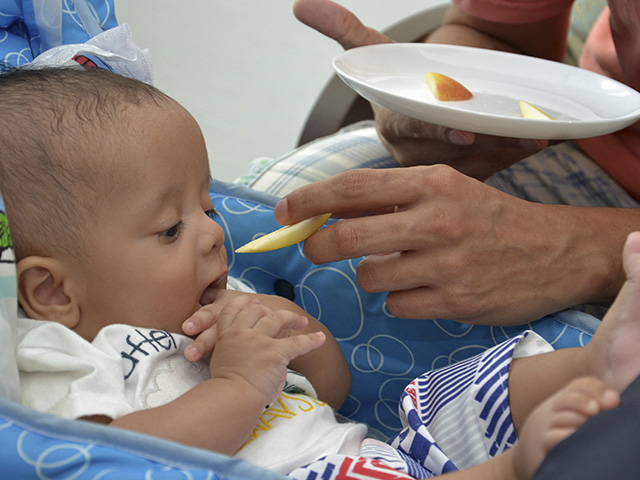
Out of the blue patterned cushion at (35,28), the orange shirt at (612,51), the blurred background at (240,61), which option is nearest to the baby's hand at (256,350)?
the blue patterned cushion at (35,28)

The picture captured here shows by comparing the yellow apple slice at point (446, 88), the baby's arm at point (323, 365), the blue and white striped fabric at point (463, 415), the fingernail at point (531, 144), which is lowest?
the baby's arm at point (323, 365)

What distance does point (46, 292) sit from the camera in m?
0.67

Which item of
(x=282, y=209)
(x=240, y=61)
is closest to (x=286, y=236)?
(x=282, y=209)

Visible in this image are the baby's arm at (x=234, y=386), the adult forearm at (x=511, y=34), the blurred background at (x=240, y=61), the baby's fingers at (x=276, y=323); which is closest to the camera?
the baby's arm at (x=234, y=386)

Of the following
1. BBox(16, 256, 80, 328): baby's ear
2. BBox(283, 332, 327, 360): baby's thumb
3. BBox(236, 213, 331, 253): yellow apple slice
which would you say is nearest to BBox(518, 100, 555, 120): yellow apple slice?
BBox(236, 213, 331, 253): yellow apple slice

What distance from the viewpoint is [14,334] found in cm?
61

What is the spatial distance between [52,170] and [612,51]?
3.19 ft

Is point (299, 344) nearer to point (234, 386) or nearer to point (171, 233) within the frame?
point (234, 386)

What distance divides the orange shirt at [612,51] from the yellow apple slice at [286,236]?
23.3 inches

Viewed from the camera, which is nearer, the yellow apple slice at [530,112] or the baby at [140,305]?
the baby at [140,305]

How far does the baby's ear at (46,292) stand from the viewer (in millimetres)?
653

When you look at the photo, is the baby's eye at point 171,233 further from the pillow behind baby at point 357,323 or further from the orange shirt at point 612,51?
the orange shirt at point 612,51

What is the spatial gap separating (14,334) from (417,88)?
676 mm

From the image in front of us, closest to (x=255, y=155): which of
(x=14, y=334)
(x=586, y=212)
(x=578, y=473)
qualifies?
(x=586, y=212)
